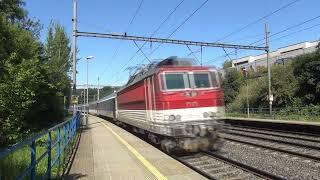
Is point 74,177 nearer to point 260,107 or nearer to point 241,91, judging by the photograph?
point 260,107

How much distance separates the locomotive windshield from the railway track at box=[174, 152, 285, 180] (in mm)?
2169

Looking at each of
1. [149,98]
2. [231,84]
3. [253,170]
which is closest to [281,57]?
[231,84]

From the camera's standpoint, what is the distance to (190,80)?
14.4 m

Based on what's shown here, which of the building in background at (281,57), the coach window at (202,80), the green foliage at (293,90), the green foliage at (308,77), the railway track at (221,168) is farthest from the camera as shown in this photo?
the building in background at (281,57)

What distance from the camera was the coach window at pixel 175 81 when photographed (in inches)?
553

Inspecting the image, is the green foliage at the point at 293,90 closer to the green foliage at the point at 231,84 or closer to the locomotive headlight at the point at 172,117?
the green foliage at the point at 231,84

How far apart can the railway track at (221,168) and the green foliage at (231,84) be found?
4425 centimetres

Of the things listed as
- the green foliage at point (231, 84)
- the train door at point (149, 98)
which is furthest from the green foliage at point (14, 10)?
the green foliage at point (231, 84)

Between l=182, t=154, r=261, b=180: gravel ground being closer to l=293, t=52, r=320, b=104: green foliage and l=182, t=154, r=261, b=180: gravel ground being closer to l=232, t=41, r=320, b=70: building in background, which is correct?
l=293, t=52, r=320, b=104: green foliage

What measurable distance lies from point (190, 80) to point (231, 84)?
149ft

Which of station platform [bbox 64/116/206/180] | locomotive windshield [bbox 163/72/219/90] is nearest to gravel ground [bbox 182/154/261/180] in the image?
station platform [bbox 64/116/206/180]

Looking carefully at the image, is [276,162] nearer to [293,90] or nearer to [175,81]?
[175,81]

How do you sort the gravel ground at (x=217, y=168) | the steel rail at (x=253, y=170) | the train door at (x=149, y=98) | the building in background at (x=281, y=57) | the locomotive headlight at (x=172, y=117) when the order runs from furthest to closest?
1. the building in background at (x=281, y=57)
2. the train door at (x=149, y=98)
3. the locomotive headlight at (x=172, y=117)
4. the gravel ground at (x=217, y=168)
5. the steel rail at (x=253, y=170)

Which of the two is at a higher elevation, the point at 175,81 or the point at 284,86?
the point at 284,86
